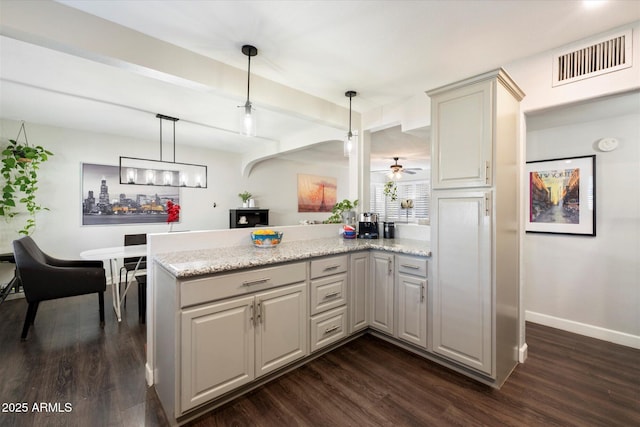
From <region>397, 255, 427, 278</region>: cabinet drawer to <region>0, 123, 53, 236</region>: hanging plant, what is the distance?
4957 mm

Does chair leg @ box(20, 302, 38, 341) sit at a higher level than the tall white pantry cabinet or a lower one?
lower

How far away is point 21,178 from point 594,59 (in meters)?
6.41

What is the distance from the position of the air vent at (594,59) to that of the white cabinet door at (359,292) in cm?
211

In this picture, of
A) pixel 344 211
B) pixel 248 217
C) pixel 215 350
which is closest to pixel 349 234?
pixel 344 211

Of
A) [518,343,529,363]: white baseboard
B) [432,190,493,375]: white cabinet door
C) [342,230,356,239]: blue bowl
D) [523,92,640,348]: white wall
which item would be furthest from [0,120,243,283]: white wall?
[523,92,640,348]: white wall

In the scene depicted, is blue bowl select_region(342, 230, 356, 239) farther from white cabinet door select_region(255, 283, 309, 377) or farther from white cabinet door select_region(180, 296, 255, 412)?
white cabinet door select_region(180, 296, 255, 412)

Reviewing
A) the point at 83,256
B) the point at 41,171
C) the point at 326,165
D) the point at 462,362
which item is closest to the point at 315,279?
the point at 462,362

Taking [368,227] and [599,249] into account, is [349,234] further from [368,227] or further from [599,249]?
[599,249]

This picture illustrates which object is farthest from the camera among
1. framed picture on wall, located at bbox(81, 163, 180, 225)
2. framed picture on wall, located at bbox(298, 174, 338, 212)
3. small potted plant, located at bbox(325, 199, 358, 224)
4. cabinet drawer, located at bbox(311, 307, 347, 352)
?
framed picture on wall, located at bbox(298, 174, 338, 212)

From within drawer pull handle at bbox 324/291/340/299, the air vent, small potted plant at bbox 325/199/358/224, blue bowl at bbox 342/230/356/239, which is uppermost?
the air vent

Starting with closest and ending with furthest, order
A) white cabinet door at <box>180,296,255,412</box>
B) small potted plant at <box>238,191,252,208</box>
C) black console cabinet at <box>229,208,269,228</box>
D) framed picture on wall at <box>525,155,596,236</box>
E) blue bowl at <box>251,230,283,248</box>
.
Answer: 1. white cabinet door at <box>180,296,255,412</box>
2. blue bowl at <box>251,230,283,248</box>
3. framed picture on wall at <box>525,155,596,236</box>
4. black console cabinet at <box>229,208,269,228</box>
5. small potted plant at <box>238,191,252,208</box>

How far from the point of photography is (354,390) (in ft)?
6.13

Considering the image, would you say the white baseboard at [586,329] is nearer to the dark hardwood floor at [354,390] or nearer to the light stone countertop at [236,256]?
the dark hardwood floor at [354,390]

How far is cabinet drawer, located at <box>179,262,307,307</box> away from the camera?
1.53m
